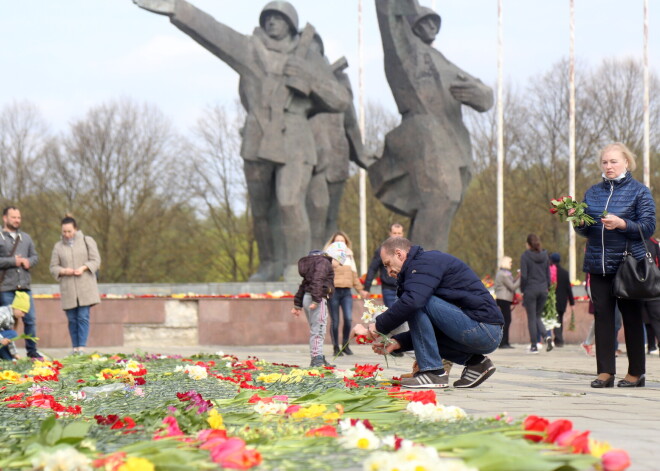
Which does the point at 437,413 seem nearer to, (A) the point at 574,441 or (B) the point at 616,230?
(A) the point at 574,441

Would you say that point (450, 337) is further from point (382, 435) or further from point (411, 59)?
point (411, 59)

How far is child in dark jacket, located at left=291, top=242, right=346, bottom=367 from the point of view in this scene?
10844 millimetres

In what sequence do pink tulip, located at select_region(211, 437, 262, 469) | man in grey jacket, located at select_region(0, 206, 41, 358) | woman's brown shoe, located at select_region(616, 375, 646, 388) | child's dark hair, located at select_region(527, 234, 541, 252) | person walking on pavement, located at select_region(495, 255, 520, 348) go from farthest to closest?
person walking on pavement, located at select_region(495, 255, 520, 348) → child's dark hair, located at select_region(527, 234, 541, 252) → man in grey jacket, located at select_region(0, 206, 41, 358) → woman's brown shoe, located at select_region(616, 375, 646, 388) → pink tulip, located at select_region(211, 437, 262, 469)

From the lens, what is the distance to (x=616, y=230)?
768cm

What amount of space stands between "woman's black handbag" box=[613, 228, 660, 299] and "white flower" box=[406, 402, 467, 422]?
3.37 metres

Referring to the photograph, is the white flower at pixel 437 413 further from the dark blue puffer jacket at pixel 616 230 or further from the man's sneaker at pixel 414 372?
the dark blue puffer jacket at pixel 616 230

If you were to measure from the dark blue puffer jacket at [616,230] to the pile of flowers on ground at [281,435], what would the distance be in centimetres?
204

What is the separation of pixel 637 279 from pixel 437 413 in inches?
A: 136

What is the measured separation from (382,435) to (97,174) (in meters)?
38.2

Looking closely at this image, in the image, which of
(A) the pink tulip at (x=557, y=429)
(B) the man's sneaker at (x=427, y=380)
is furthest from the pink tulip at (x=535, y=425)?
(B) the man's sneaker at (x=427, y=380)

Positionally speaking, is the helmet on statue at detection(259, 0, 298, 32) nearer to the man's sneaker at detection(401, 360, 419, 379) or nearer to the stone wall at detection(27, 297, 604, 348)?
the stone wall at detection(27, 297, 604, 348)

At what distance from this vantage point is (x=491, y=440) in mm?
3688

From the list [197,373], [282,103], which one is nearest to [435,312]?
[197,373]

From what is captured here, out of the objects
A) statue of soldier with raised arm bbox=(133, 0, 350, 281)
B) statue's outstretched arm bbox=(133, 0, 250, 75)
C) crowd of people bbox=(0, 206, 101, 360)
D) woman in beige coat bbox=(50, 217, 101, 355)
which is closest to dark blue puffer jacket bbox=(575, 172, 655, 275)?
crowd of people bbox=(0, 206, 101, 360)
